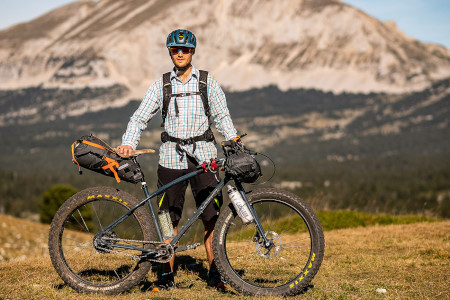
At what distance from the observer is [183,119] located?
648 centimetres

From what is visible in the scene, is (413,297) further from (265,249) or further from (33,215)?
(33,215)

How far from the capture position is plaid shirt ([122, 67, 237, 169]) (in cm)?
648

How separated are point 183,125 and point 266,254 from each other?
1944mm

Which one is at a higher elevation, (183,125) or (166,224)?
(183,125)

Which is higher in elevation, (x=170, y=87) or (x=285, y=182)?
(x=170, y=87)

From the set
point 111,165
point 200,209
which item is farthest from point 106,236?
point 200,209

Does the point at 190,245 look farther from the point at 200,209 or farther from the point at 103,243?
the point at 103,243

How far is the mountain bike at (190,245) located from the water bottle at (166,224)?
2.1 inches

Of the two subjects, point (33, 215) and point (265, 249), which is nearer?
point (265, 249)

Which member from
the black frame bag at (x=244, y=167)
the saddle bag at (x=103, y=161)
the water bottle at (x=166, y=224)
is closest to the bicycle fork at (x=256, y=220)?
the black frame bag at (x=244, y=167)

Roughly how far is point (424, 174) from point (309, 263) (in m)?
195

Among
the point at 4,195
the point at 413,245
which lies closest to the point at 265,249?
the point at 413,245

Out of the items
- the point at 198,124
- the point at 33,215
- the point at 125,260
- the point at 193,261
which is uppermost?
the point at 198,124

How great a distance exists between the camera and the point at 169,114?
6555 millimetres
